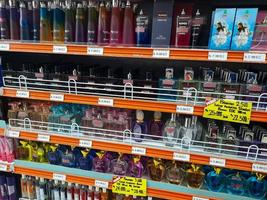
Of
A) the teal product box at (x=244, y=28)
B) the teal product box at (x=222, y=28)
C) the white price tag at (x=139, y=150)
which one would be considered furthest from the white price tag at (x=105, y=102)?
the teal product box at (x=244, y=28)

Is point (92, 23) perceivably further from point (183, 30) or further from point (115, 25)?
point (183, 30)

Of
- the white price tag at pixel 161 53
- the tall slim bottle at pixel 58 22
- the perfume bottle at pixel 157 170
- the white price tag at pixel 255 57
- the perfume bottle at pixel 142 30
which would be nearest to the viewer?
the white price tag at pixel 255 57

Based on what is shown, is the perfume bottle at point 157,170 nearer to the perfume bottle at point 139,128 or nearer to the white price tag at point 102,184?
the perfume bottle at point 139,128

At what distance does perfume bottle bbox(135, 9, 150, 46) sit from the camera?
135cm

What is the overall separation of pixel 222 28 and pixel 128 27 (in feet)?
1.73

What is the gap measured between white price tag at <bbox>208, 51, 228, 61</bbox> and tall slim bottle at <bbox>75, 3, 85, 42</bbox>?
0.78 m

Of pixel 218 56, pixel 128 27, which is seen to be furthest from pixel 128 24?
pixel 218 56

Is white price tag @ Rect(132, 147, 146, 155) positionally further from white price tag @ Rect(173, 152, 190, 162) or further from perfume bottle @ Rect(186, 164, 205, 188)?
perfume bottle @ Rect(186, 164, 205, 188)

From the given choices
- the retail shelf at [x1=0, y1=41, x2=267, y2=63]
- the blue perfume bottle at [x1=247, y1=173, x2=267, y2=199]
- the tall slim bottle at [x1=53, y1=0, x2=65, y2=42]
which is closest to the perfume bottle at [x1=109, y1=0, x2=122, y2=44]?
the retail shelf at [x1=0, y1=41, x2=267, y2=63]

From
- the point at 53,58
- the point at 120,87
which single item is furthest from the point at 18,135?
the point at 120,87

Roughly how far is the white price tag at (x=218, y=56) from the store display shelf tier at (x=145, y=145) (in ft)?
1.64

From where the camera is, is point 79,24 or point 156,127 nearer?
point 79,24

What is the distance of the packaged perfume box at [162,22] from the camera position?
1.28 meters

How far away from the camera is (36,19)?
1500 millimetres
